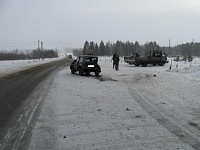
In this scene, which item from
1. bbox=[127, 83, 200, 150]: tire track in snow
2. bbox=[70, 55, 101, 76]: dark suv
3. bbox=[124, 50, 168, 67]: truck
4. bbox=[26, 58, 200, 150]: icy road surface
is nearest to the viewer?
bbox=[26, 58, 200, 150]: icy road surface

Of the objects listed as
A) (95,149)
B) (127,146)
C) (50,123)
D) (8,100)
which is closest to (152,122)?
(127,146)

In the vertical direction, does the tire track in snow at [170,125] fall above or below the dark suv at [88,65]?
below

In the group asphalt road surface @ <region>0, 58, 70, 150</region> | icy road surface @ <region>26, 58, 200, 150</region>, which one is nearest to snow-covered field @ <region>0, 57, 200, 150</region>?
icy road surface @ <region>26, 58, 200, 150</region>

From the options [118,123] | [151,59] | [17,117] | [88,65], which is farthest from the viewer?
[151,59]

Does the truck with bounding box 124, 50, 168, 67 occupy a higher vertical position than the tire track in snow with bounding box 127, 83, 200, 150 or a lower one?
higher

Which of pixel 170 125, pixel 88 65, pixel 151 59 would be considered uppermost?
pixel 151 59

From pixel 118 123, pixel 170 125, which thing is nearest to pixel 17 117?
pixel 118 123

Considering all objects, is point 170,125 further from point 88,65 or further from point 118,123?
point 88,65

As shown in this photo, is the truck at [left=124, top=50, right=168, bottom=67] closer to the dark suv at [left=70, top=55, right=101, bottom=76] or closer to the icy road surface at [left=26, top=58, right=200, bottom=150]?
the dark suv at [left=70, top=55, right=101, bottom=76]

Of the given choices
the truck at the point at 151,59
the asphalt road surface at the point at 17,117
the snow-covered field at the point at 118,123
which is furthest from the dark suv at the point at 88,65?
the truck at the point at 151,59

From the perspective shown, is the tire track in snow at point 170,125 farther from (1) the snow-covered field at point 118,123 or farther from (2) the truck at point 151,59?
(2) the truck at point 151,59

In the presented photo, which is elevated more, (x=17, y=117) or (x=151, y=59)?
(x=151, y=59)

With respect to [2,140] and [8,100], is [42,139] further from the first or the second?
[8,100]

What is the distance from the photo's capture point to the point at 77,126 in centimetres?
568
